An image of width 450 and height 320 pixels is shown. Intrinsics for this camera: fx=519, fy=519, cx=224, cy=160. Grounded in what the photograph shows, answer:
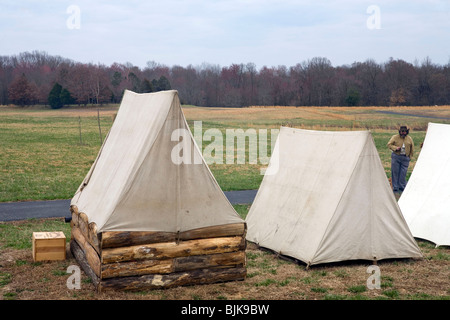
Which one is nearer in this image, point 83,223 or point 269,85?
point 83,223

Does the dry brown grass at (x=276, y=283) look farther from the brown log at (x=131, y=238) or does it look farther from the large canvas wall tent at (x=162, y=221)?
the brown log at (x=131, y=238)

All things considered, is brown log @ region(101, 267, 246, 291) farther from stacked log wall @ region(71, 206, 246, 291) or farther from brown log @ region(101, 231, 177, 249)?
brown log @ region(101, 231, 177, 249)

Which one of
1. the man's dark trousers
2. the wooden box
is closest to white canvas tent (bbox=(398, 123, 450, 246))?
the man's dark trousers

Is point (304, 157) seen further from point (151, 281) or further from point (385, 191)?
point (151, 281)

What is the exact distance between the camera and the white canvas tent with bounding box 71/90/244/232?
24.4ft

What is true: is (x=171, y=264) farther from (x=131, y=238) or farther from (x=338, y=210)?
(x=338, y=210)

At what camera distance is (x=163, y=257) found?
24.1 feet

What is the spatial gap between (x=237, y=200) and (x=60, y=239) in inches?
281

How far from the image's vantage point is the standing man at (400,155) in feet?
50.4

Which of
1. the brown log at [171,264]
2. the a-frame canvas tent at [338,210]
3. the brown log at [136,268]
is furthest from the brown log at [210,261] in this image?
the a-frame canvas tent at [338,210]

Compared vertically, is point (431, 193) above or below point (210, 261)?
above

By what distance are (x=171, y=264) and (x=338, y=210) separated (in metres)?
3.21

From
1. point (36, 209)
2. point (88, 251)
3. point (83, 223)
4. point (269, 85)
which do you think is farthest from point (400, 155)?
point (269, 85)

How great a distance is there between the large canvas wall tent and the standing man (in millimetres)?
9039
